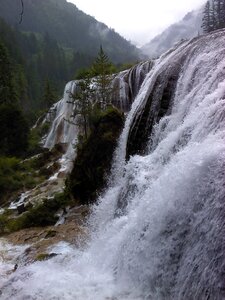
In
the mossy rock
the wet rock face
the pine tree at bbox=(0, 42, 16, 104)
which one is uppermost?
the pine tree at bbox=(0, 42, 16, 104)

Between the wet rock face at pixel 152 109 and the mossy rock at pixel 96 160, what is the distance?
128 centimetres

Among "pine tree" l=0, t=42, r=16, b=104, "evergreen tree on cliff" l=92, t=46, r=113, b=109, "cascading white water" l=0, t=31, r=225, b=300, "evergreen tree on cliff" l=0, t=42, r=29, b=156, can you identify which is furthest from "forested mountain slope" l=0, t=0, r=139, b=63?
"cascading white water" l=0, t=31, r=225, b=300

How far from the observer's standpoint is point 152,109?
13.9m

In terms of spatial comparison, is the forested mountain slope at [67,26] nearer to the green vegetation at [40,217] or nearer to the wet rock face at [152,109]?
the green vegetation at [40,217]

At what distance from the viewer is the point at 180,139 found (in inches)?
388

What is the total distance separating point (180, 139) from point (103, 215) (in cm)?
435

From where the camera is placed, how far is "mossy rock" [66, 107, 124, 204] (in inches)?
593

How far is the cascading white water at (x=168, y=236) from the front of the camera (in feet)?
19.7

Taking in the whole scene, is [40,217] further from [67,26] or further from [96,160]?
[67,26]

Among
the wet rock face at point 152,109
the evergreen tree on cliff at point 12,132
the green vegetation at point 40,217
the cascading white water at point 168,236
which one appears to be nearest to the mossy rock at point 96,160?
the green vegetation at point 40,217

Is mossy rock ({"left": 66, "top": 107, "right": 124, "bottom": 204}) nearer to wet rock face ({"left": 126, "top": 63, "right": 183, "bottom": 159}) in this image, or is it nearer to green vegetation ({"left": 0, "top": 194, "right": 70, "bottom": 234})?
green vegetation ({"left": 0, "top": 194, "right": 70, "bottom": 234})

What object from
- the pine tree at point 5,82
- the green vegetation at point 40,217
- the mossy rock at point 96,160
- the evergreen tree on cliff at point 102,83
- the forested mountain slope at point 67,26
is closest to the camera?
the mossy rock at point 96,160

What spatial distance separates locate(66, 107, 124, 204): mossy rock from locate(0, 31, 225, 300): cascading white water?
3.42 meters

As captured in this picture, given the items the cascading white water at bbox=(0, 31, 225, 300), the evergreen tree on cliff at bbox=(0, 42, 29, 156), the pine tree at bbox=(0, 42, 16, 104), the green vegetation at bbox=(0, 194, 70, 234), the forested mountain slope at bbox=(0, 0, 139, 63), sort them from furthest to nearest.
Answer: the forested mountain slope at bbox=(0, 0, 139, 63) → the pine tree at bbox=(0, 42, 16, 104) → the evergreen tree on cliff at bbox=(0, 42, 29, 156) → the green vegetation at bbox=(0, 194, 70, 234) → the cascading white water at bbox=(0, 31, 225, 300)
